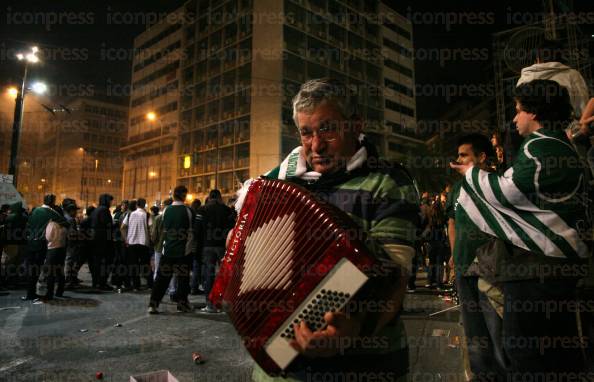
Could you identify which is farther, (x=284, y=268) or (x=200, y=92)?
(x=200, y=92)

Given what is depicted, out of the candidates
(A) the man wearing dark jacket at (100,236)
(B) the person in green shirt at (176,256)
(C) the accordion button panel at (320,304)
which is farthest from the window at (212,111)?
(C) the accordion button panel at (320,304)

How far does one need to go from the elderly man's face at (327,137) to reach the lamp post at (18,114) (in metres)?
13.8

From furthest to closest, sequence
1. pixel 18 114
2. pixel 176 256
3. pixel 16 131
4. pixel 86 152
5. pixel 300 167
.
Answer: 1. pixel 86 152
2. pixel 18 114
3. pixel 16 131
4. pixel 176 256
5. pixel 300 167

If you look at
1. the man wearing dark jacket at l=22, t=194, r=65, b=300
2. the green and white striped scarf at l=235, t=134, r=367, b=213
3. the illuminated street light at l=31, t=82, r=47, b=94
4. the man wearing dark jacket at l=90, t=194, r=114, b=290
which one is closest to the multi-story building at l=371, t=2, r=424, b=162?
the illuminated street light at l=31, t=82, r=47, b=94

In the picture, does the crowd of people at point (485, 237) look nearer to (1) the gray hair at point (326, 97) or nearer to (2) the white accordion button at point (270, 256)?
(1) the gray hair at point (326, 97)

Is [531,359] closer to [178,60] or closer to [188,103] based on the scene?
[188,103]

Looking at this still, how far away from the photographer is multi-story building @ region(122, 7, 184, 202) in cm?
5041

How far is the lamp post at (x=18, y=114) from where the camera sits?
40.9 ft

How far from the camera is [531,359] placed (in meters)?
1.96

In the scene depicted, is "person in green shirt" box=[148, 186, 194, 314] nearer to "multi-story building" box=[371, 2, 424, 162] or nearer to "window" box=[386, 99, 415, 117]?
"multi-story building" box=[371, 2, 424, 162]

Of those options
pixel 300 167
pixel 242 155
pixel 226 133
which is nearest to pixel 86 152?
pixel 226 133

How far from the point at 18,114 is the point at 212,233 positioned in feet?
33.5

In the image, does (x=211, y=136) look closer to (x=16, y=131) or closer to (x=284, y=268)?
(x=16, y=131)

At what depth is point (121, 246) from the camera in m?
10.7
